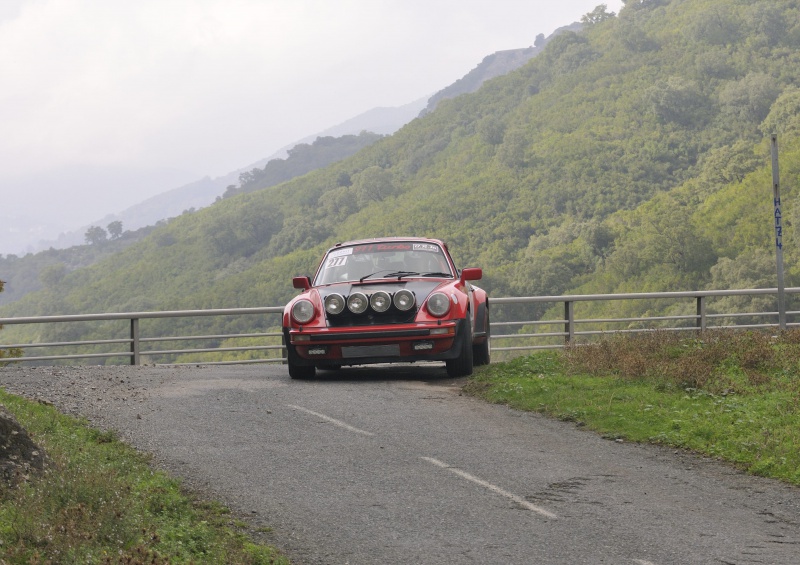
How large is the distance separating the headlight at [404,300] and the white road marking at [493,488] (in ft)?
16.1

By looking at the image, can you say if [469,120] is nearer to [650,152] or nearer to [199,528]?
[650,152]

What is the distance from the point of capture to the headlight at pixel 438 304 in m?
13.9

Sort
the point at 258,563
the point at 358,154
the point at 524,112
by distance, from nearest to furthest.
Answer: the point at 258,563 < the point at 524,112 < the point at 358,154

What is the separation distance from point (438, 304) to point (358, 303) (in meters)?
1.01

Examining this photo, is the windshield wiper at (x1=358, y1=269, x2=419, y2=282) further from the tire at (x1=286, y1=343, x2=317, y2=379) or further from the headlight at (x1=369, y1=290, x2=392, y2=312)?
the tire at (x1=286, y1=343, x2=317, y2=379)

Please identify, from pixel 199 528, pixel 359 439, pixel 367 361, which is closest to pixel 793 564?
pixel 199 528

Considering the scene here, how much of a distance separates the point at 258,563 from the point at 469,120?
6236 inches

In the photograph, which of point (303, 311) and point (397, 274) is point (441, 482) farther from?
point (397, 274)

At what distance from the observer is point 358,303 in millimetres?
13867

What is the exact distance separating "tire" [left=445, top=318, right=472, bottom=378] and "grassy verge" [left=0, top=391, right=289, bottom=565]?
21.2 feet

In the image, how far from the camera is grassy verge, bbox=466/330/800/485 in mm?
9641

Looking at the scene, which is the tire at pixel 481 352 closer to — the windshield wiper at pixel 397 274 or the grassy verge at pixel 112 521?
the windshield wiper at pixel 397 274

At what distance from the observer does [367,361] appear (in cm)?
1394

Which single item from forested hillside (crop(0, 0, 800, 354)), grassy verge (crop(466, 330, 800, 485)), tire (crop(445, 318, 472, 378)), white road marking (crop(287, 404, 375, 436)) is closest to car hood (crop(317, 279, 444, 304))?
tire (crop(445, 318, 472, 378))
